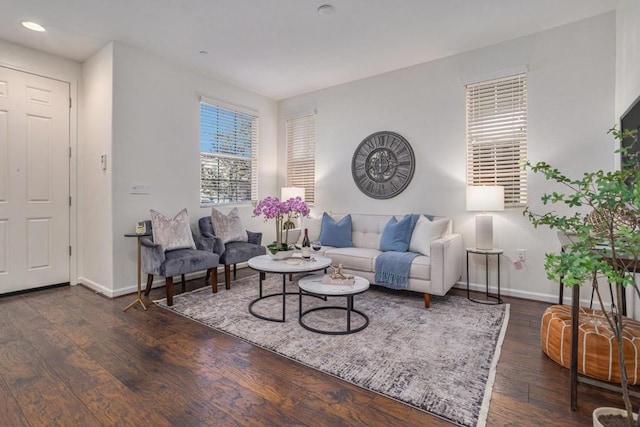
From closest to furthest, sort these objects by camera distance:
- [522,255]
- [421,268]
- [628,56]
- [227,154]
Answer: [628,56], [421,268], [522,255], [227,154]

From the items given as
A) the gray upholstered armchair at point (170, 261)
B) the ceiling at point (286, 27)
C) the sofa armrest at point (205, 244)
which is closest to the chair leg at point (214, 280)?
the gray upholstered armchair at point (170, 261)

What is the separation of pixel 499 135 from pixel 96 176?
186 inches

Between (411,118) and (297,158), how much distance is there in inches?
80.4

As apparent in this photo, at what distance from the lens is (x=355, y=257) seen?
12.2 ft

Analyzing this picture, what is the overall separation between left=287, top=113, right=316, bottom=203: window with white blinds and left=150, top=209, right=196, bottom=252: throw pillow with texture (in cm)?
209

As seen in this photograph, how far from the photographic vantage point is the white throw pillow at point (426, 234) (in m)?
3.51

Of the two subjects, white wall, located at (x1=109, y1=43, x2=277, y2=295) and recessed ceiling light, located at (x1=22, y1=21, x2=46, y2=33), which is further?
white wall, located at (x1=109, y1=43, x2=277, y2=295)

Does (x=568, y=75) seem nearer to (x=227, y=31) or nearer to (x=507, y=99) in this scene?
(x=507, y=99)

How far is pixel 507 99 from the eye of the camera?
3619 mm

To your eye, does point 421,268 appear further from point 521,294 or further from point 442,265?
point 521,294

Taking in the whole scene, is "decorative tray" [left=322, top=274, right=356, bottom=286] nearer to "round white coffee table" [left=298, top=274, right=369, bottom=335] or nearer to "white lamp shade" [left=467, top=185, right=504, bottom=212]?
"round white coffee table" [left=298, top=274, right=369, bottom=335]

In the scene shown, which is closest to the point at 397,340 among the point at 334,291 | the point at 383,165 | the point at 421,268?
the point at 334,291

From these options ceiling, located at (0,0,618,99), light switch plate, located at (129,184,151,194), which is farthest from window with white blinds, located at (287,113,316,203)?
light switch plate, located at (129,184,151,194)

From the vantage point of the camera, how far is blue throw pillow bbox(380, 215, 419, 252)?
3.72 metres
